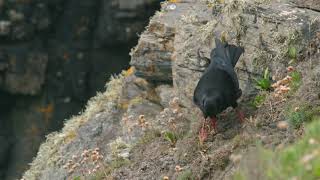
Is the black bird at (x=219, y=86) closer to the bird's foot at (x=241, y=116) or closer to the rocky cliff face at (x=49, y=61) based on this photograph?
the bird's foot at (x=241, y=116)

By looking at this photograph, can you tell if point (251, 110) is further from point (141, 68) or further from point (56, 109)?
point (56, 109)

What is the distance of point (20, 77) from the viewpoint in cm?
2009

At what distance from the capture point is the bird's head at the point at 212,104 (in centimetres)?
873

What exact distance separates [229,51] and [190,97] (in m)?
1.40

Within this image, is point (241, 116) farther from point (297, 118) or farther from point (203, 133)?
point (297, 118)

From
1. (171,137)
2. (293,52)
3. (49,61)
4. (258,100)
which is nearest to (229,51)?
(258,100)

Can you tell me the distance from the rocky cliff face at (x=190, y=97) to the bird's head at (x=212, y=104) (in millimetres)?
384

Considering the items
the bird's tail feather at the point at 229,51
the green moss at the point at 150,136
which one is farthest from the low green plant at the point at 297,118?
the green moss at the point at 150,136

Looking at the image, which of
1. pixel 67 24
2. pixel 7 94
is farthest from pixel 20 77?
pixel 67 24

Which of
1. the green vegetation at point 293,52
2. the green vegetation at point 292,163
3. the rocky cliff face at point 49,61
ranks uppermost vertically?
the green vegetation at point 292,163

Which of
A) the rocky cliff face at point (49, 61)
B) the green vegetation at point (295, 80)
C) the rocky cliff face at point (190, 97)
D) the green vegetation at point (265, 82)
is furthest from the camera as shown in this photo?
the rocky cliff face at point (49, 61)

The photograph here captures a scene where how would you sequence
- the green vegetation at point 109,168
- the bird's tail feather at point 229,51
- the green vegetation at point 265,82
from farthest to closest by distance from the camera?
the green vegetation at point 109,168 < the green vegetation at point 265,82 < the bird's tail feather at point 229,51

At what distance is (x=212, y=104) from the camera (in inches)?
344

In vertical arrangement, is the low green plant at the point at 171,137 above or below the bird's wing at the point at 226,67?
below
